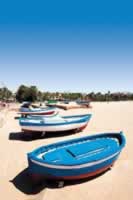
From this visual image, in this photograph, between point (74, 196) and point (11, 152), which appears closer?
point (74, 196)

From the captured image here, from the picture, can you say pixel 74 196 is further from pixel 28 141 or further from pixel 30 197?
pixel 28 141

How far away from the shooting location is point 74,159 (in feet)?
33.1

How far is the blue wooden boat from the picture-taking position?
923cm

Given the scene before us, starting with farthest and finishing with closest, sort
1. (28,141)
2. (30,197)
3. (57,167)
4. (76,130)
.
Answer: (76,130), (28,141), (57,167), (30,197)

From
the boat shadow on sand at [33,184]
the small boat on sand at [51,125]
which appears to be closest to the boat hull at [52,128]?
the small boat on sand at [51,125]

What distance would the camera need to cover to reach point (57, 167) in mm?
9148

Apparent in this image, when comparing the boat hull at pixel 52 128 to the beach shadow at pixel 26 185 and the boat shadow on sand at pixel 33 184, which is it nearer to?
Answer: the beach shadow at pixel 26 185

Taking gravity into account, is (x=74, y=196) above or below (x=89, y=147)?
below

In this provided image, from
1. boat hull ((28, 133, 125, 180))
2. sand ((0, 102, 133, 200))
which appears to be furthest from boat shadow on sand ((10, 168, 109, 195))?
boat hull ((28, 133, 125, 180))

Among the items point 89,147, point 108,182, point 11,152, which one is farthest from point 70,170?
point 11,152

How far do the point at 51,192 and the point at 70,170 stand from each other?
46.4 inches

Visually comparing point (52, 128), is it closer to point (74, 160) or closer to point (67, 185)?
point (74, 160)

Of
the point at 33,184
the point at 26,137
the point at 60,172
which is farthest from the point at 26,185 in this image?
the point at 26,137

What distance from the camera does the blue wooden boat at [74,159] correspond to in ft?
30.3
